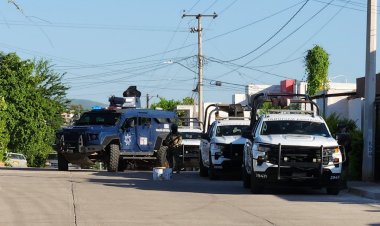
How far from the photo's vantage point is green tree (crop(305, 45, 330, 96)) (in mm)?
49125

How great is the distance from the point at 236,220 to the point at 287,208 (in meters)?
2.28

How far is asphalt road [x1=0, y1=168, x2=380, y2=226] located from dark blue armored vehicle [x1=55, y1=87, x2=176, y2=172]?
16.7ft

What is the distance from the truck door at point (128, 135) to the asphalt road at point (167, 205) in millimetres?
5896

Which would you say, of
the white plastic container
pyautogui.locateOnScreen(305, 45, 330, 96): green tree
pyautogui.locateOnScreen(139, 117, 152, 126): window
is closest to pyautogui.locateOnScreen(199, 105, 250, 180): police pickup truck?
the white plastic container

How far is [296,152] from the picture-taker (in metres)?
16.6

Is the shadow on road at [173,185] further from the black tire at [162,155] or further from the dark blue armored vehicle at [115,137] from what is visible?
the black tire at [162,155]

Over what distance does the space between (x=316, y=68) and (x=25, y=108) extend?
75.4 feet

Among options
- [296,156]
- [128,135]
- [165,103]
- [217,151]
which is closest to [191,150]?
[128,135]

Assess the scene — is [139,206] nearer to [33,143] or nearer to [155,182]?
[155,182]

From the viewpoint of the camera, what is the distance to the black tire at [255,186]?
55.7 ft

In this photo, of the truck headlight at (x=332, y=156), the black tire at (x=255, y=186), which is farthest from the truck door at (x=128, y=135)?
the truck headlight at (x=332, y=156)

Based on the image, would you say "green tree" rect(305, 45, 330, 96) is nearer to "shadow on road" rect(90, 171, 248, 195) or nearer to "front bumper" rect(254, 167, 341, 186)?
"shadow on road" rect(90, 171, 248, 195)

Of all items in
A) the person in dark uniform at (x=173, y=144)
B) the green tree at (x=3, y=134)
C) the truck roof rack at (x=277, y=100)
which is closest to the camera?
the truck roof rack at (x=277, y=100)

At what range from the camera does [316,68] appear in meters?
49.7
